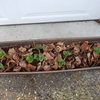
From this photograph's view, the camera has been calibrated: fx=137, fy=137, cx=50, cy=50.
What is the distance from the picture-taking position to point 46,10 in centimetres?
133

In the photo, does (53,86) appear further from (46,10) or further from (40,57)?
(46,10)

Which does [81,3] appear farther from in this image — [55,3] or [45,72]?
[45,72]

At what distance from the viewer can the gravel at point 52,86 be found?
122cm

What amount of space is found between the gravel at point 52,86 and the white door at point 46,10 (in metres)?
0.58

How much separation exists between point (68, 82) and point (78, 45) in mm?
410

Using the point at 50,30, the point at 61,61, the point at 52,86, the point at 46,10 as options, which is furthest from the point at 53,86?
the point at 46,10

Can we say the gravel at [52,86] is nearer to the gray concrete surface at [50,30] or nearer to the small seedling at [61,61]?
the small seedling at [61,61]

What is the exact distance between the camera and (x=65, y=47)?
4.65 feet

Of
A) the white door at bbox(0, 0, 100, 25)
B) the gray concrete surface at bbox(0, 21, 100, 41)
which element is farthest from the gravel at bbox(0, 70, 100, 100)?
the white door at bbox(0, 0, 100, 25)

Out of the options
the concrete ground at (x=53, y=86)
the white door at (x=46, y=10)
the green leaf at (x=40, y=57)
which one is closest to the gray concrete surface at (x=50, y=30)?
the white door at (x=46, y=10)

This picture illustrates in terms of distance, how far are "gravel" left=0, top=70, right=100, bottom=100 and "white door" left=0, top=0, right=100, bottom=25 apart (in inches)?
22.7

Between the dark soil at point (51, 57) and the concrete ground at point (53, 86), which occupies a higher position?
the dark soil at point (51, 57)

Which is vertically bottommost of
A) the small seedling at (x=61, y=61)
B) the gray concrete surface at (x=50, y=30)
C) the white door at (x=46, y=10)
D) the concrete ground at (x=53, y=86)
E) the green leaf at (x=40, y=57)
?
the concrete ground at (x=53, y=86)

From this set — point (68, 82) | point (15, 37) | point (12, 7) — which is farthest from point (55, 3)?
point (68, 82)
